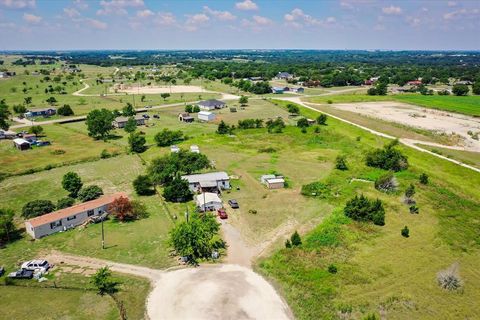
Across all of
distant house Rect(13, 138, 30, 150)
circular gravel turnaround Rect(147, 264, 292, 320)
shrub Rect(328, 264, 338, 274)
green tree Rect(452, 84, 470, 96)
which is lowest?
distant house Rect(13, 138, 30, 150)

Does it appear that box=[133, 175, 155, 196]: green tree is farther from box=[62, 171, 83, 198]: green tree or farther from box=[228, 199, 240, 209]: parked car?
box=[228, 199, 240, 209]: parked car

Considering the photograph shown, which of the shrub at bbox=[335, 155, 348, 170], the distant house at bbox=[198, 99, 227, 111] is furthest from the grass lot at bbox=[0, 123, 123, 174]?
the shrub at bbox=[335, 155, 348, 170]

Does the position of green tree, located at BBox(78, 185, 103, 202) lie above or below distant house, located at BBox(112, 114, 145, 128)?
above

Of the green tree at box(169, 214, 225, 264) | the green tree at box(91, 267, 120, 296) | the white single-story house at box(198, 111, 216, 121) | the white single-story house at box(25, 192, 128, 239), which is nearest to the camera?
the green tree at box(91, 267, 120, 296)

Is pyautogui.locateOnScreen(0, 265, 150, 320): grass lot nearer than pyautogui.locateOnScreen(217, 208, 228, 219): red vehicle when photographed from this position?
Yes

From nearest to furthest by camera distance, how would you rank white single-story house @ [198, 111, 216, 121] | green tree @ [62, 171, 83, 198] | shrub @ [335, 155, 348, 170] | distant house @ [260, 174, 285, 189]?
green tree @ [62, 171, 83, 198], distant house @ [260, 174, 285, 189], shrub @ [335, 155, 348, 170], white single-story house @ [198, 111, 216, 121]

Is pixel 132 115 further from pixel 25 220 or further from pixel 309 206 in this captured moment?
pixel 309 206
